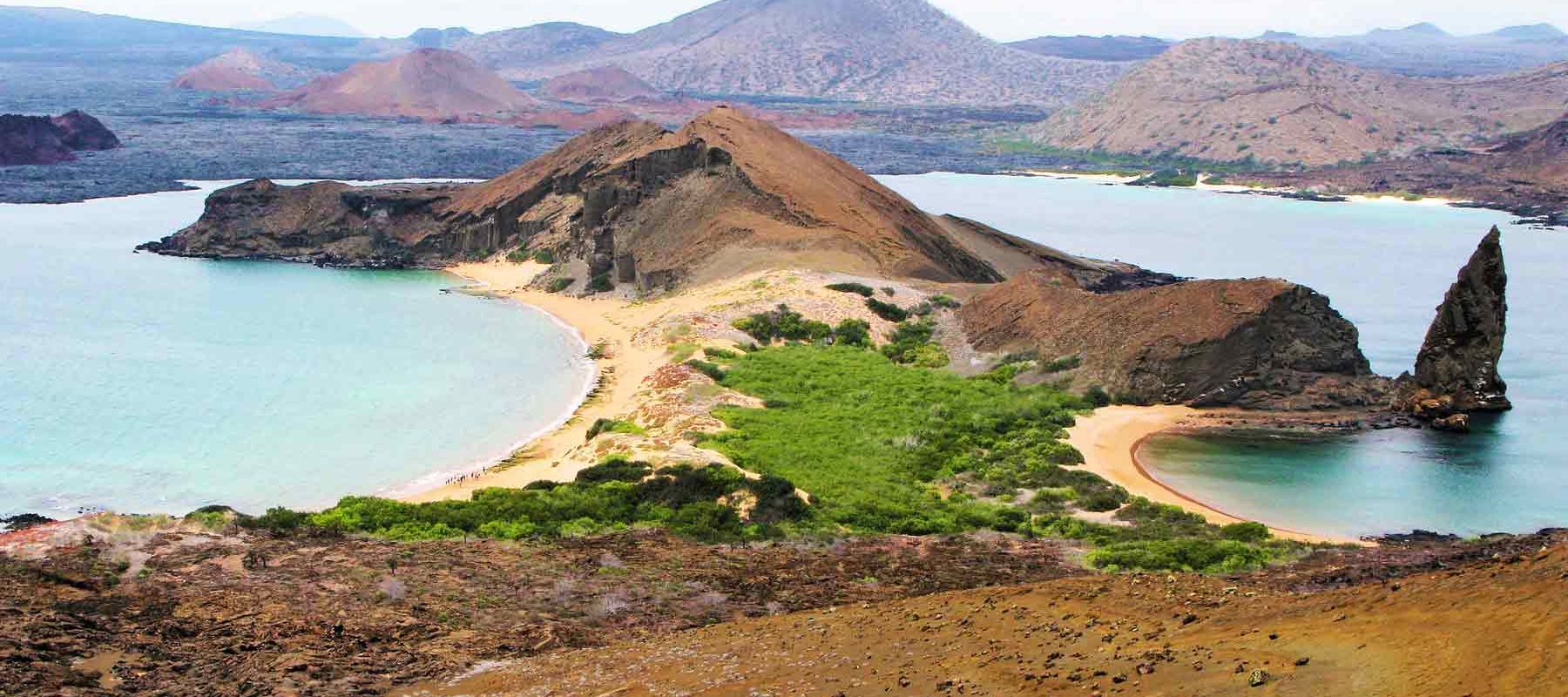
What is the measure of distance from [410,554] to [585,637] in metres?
5.18

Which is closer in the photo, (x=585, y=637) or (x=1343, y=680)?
(x=1343, y=680)

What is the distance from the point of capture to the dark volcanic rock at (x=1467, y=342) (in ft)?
142

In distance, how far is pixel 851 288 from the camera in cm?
5531

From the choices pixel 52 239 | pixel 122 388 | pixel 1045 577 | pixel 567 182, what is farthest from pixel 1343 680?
pixel 52 239

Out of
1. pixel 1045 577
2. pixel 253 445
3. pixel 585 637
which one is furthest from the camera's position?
pixel 253 445

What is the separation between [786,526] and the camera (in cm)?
2852

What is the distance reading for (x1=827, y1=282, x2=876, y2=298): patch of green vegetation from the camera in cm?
5500

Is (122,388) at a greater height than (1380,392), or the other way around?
(1380,392)

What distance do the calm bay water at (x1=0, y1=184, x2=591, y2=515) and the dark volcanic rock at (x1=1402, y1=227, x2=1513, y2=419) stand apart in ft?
82.9

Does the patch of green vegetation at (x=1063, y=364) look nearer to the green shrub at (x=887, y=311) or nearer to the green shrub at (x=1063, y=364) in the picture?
the green shrub at (x=1063, y=364)

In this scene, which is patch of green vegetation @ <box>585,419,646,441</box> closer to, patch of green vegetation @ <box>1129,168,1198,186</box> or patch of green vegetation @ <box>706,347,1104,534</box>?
patch of green vegetation @ <box>706,347,1104,534</box>

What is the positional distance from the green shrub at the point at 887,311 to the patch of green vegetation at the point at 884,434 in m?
5.46

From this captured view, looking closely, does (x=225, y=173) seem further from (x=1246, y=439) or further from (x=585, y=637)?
(x=585, y=637)

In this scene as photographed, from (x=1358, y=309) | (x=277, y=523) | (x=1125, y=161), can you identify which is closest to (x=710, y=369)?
(x=277, y=523)
